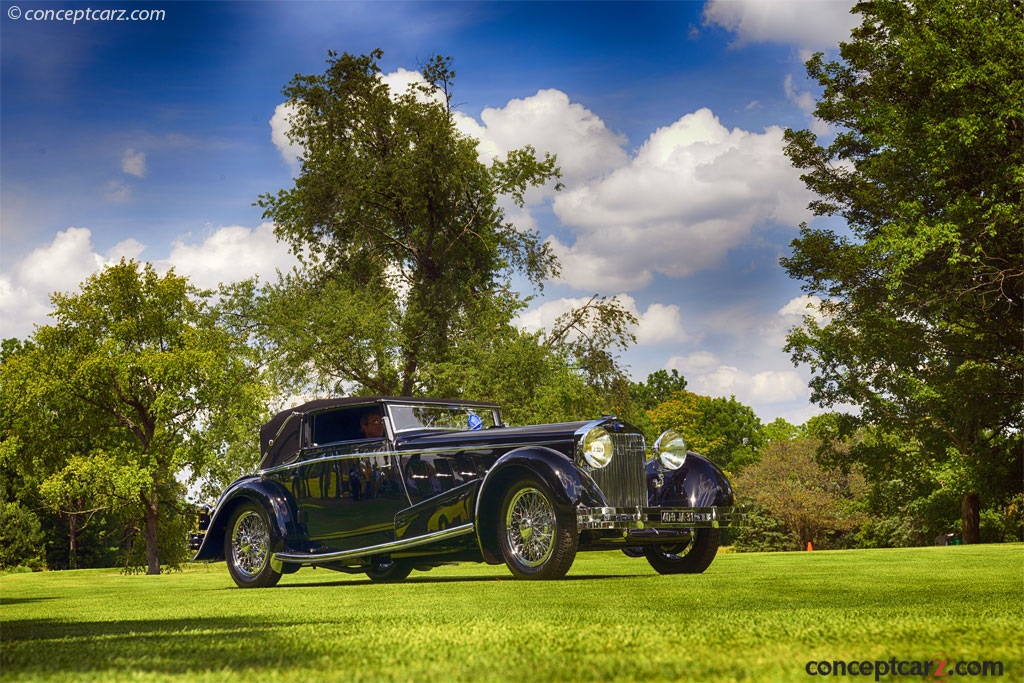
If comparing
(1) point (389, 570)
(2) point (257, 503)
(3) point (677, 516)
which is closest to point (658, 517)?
(3) point (677, 516)

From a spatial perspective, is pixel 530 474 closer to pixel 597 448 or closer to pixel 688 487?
pixel 597 448

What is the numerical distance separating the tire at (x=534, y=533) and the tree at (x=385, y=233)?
18166 mm

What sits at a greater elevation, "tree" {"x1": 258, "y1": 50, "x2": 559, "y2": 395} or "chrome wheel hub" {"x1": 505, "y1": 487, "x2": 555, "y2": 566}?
A: "tree" {"x1": 258, "y1": 50, "x2": 559, "y2": 395}

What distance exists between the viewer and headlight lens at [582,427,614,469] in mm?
10273

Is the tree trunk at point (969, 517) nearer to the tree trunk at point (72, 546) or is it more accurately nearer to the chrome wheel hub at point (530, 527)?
the chrome wheel hub at point (530, 527)

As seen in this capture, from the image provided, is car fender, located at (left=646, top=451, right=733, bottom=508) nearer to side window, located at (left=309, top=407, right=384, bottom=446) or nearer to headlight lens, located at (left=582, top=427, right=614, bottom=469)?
headlight lens, located at (left=582, top=427, right=614, bottom=469)

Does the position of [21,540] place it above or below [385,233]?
below

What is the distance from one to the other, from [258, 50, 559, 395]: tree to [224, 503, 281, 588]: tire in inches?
589

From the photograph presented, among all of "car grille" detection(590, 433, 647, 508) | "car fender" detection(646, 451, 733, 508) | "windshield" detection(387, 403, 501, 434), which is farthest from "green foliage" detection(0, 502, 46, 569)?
"car grille" detection(590, 433, 647, 508)

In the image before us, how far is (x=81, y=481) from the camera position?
1196 inches

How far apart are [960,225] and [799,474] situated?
106 ft

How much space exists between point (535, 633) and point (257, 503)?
850cm

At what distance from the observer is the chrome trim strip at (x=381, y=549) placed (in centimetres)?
1066

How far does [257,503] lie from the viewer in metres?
12.8
